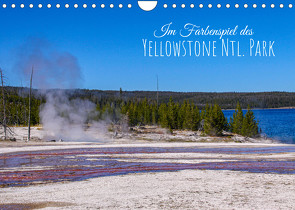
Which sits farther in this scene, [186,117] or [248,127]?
[186,117]

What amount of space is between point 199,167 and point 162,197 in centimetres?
822

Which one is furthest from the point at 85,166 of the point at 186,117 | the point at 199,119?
the point at 199,119

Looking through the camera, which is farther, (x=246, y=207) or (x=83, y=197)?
(x=83, y=197)

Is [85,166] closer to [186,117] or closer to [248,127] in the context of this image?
[248,127]

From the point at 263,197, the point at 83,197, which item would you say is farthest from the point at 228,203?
the point at 83,197

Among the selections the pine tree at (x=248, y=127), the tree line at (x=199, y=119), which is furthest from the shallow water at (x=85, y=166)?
the pine tree at (x=248, y=127)

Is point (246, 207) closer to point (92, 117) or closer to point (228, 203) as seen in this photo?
point (228, 203)

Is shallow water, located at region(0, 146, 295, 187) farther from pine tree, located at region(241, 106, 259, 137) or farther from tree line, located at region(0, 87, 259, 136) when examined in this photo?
pine tree, located at region(241, 106, 259, 137)

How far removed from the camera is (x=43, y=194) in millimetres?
13750

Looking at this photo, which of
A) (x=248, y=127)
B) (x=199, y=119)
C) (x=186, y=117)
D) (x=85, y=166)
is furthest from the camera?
(x=199, y=119)

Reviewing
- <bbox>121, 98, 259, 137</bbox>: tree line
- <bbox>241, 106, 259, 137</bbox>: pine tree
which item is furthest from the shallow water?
<bbox>241, 106, 259, 137</bbox>: pine tree

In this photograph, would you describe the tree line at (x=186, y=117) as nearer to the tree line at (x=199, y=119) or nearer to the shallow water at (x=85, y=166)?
the tree line at (x=199, y=119)

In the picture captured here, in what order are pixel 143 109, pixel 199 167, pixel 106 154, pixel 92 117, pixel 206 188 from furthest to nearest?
pixel 143 109 → pixel 92 117 → pixel 106 154 → pixel 199 167 → pixel 206 188

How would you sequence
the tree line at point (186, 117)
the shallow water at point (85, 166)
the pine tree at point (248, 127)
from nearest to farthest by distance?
the shallow water at point (85, 166), the tree line at point (186, 117), the pine tree at point (248, 127)
